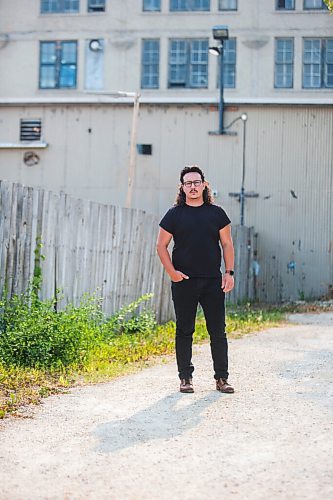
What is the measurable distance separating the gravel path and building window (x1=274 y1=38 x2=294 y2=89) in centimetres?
1932

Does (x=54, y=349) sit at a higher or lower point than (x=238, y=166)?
lower

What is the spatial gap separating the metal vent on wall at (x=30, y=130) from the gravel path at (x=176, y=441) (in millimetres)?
19952

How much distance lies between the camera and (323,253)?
26516mm

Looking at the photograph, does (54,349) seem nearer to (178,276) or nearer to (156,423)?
(178,276)

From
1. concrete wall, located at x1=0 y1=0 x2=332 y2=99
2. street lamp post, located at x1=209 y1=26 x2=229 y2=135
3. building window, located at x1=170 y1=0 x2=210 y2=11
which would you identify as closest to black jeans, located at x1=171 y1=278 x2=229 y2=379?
street lamp post, located at x1=209 y1=26 x2=229 y2=135

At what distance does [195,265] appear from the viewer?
287 inches

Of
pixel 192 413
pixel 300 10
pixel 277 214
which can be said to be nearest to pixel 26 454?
pixel 192 413

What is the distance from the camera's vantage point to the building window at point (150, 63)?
26906mm

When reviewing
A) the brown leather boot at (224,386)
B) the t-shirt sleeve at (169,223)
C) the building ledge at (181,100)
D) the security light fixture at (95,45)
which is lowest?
the brown leather boot at (224,386)

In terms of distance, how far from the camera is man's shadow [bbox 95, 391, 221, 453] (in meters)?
5.56

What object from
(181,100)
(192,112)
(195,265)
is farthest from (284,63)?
(195,265)

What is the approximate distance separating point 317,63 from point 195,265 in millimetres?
20871

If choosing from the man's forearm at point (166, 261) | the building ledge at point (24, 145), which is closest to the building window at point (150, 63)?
the building ledge at point (24, 145)

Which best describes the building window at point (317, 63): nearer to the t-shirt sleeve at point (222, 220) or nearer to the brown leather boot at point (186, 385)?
the t-shirt sleeve at point (222, 220)
